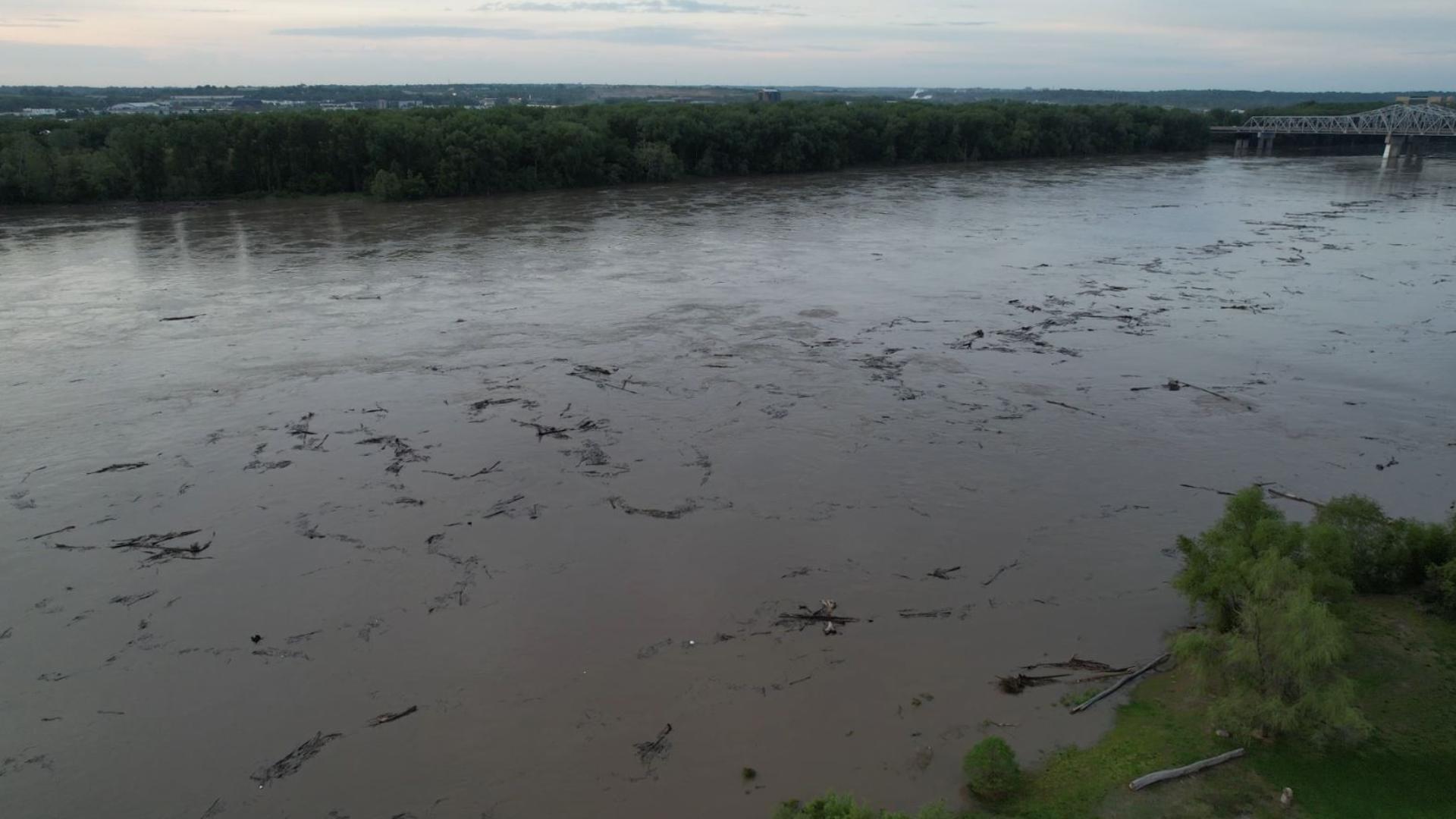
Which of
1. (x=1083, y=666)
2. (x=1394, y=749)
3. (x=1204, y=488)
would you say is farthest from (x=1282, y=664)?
(x=1204, y=488)

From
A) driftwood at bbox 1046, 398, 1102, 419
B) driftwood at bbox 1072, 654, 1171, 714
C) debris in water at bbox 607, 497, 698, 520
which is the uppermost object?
driftwood at bbox 1046, 398, 1102, 419

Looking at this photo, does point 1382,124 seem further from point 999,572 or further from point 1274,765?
point 1274,765

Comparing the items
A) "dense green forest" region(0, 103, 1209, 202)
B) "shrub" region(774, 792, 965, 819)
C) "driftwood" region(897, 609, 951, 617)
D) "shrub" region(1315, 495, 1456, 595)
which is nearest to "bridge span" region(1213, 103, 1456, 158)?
"dense green forest" region(0, 103, 1209, 202)

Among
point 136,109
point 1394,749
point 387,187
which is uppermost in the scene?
point 136,109

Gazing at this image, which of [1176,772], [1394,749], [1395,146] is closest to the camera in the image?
[1176,772]

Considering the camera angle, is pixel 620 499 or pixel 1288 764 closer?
pixel 1288 764

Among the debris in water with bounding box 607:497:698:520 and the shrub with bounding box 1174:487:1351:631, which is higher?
the shrub with bounding box 1174:487:1351:631

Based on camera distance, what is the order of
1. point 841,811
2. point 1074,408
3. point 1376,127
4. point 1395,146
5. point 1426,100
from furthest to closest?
point 1426,100 → point 1376,127 → point 1395,146 → point 1074,408 → point 841,811

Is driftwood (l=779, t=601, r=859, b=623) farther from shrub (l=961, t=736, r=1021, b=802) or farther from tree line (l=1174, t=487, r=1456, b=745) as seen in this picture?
tree line (l=1174, t=487, r=1456, b=745)
